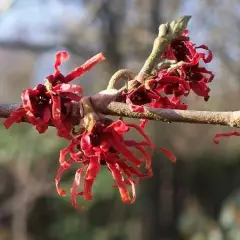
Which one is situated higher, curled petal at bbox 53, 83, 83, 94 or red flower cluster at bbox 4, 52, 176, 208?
curled petal at bbox 53, 83, 83, 94

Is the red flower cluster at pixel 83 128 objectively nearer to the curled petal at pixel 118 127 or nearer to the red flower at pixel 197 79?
the curled petal at pixel 118 127

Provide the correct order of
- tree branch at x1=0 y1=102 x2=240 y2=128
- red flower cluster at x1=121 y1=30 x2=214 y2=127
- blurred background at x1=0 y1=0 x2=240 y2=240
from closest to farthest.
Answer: tree branch at x1=0 y1=102 x2=240 y2=128 < red flower cluster at x1=121 y1=30 x2=214 y2=127 < blurred background at x1=0 y1=0 x2=240 y2=240

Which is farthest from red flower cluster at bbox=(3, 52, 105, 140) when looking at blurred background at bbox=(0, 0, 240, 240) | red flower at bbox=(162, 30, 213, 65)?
blurred background at bbox=(0, 0, 240, 240)

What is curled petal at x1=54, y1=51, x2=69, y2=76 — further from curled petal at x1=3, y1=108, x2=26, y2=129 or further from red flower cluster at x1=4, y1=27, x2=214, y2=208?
curled petal at x1=3, y1=108, x2=26, y2=129

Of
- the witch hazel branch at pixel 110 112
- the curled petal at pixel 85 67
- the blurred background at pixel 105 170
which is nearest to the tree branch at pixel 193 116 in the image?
the witch hazel branch at pixel 110 112

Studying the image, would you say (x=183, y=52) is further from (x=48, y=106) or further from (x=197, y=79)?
(x=48, y=106)

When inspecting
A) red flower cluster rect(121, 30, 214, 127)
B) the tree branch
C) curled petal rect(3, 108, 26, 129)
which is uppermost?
red flower cluster rect(121, 30, 214, 127)

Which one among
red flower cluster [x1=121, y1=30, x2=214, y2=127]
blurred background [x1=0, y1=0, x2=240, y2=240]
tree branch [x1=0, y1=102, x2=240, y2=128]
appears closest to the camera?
tree branch [x1=0, y1=102, x2=240, y2=128]

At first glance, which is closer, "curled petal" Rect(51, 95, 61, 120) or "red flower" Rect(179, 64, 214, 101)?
"curled petal" Rect(51, 95, 61, 120)

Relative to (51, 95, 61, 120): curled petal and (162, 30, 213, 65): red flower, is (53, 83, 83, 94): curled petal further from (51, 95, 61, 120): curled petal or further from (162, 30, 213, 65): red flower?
(162, 30, 213, 65): red flower

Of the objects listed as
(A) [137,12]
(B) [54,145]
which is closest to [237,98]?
(A) [137,12]
